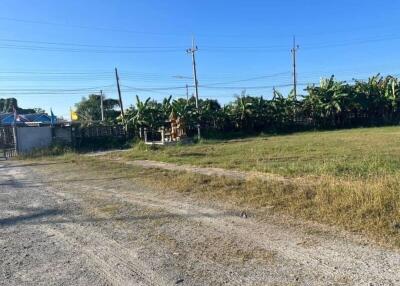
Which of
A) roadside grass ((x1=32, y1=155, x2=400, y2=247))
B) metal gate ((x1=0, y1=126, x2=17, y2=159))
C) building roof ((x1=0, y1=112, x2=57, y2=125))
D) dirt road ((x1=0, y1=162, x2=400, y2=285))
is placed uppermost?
building roof ((x1=0, y1=112, x2=57, y2=125))

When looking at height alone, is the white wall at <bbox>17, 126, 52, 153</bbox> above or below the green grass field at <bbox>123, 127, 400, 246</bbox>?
above

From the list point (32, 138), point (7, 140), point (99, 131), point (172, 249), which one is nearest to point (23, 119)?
point (99, 131)

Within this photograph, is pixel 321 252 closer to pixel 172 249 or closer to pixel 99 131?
pixel 172 249

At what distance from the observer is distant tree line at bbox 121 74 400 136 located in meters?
32.4

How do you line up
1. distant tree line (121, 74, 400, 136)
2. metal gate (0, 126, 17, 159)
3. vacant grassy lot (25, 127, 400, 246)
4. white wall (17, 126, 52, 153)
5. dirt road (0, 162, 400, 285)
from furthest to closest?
distant tree line (121, 74, 400, 136) → white wall (17, 126, 52, 153) → metal gate (0, 126, 17, 159) → vacant grassy lot (25, 127, 400, 246) → dirt road (0, 162, 400, 285)

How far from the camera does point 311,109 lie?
1415 inches

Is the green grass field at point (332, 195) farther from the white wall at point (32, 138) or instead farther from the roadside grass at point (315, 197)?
the white wall at point (32, 138)

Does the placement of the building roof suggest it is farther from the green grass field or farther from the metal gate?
the green grass field

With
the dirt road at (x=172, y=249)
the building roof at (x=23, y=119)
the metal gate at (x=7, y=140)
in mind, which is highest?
the building roof at (x=23, y=119)

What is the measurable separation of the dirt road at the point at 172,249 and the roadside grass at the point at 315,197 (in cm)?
40

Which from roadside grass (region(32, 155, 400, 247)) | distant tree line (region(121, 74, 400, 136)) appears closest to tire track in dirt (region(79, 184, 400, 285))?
roadside grass (region(32, 155, 400, 247))

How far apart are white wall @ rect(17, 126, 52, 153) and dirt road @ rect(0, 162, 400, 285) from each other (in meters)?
15.5

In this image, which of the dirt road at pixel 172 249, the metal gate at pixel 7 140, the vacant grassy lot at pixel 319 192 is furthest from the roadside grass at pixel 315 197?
the metal gate at pixel 7 140

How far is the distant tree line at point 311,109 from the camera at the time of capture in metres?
32.4
